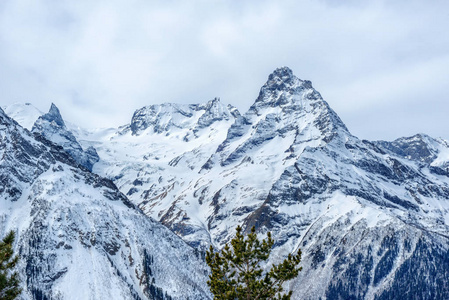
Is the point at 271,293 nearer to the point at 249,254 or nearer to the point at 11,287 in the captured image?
the point at 249,254

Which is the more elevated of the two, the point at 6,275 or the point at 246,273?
the point at 246,273

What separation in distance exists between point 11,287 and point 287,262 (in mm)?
24383

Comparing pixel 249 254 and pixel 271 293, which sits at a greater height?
pixel 249 254

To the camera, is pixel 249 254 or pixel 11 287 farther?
pixel 249 254

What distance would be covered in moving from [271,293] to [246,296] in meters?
2.62

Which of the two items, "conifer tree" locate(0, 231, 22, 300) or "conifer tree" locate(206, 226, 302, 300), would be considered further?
"conifer tree" locate(206, 226, 302, 300)

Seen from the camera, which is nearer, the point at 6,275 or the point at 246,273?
the point at 6,275

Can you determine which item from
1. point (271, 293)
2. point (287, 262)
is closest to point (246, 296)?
point (271, 293)

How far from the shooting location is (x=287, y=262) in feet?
156

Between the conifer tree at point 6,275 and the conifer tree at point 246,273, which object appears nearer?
the conifer tree at point 6,275

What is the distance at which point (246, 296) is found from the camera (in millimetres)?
49844

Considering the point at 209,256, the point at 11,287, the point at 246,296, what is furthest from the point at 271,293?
the point at 11,287

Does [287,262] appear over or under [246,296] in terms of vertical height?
over

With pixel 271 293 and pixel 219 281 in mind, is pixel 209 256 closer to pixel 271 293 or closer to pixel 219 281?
pixel 219 281
